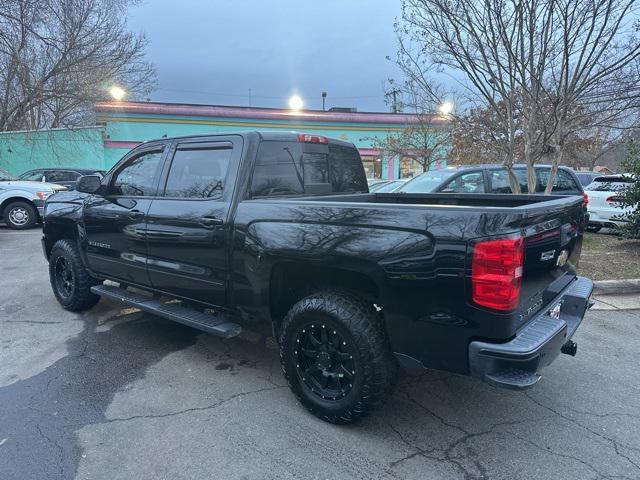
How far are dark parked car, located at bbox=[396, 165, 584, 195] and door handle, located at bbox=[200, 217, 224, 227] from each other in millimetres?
5115

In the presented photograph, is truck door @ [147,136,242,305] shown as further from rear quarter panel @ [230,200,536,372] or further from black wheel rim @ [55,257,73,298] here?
black wheel rim @ [55,257,73,298]

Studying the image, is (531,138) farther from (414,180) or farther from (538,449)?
(538,449)

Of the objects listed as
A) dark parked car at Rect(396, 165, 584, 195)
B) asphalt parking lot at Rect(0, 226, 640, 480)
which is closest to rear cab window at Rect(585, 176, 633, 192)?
dark parked car at Rect(396, 165, 584, 195)

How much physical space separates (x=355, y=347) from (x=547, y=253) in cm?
133

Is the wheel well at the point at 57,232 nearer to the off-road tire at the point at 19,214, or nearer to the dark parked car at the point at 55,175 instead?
the off-road tire at the point at 19,214

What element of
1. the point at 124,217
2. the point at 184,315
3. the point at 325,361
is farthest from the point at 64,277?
the point at 325,361

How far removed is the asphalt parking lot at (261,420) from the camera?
2.53m

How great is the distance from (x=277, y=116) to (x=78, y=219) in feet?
62.1

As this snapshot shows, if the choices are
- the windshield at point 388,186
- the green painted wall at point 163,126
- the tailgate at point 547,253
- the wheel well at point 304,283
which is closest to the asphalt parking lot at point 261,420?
the wheel well at point 304,283

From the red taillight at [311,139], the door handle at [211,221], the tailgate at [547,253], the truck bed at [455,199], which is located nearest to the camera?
the tailgate at [547,253]

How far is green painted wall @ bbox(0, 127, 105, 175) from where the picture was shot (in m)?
19.4

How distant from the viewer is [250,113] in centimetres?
2242

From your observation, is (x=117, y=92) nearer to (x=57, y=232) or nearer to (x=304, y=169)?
(x=57, y=232)

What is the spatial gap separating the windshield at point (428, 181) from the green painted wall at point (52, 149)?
17.3 metres
